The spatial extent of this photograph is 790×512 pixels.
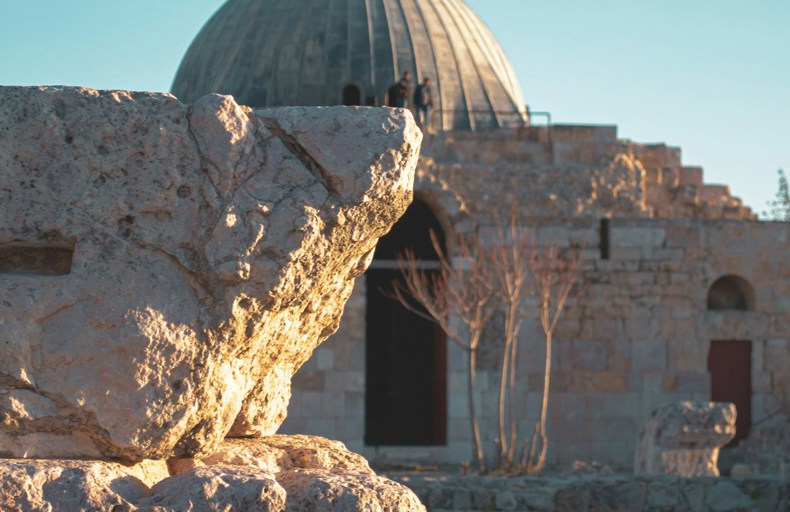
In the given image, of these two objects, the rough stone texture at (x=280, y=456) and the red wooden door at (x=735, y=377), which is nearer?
the rough stone texture at (x=280, y=456)

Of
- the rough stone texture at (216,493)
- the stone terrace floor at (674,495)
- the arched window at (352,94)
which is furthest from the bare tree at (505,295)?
the rough stone texture at (216,493)

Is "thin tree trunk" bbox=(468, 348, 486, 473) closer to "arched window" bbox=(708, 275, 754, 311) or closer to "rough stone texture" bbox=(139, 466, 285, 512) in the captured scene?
"arched window" bbox=(708, 275, 754, 311)

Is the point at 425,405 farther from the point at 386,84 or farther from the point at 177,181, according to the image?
the point at 177,181

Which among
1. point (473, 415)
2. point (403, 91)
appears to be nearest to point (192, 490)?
point (473, 415)

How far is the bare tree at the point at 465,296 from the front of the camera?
17.1 m

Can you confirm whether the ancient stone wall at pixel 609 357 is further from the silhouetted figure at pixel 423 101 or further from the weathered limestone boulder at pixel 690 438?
the silhouetted figure at pixel 423 101

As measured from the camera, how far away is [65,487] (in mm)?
3732

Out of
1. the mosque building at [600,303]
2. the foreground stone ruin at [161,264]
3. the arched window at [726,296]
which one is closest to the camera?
the foreground stone ruin at [161,264]

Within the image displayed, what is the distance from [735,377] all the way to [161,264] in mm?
15746

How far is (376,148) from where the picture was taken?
422 cm

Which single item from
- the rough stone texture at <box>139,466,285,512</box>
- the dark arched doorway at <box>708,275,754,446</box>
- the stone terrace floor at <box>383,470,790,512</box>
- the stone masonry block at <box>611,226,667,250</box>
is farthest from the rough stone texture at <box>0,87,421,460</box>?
the dark arched doorway at <box>708,275,754,446</box>

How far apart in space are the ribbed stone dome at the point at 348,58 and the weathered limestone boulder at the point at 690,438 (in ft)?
34.3

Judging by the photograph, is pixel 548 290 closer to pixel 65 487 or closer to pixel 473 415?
pixel 473 415

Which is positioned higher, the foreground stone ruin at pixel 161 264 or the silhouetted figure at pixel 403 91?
the silhouetted figure at pixel 403 91
